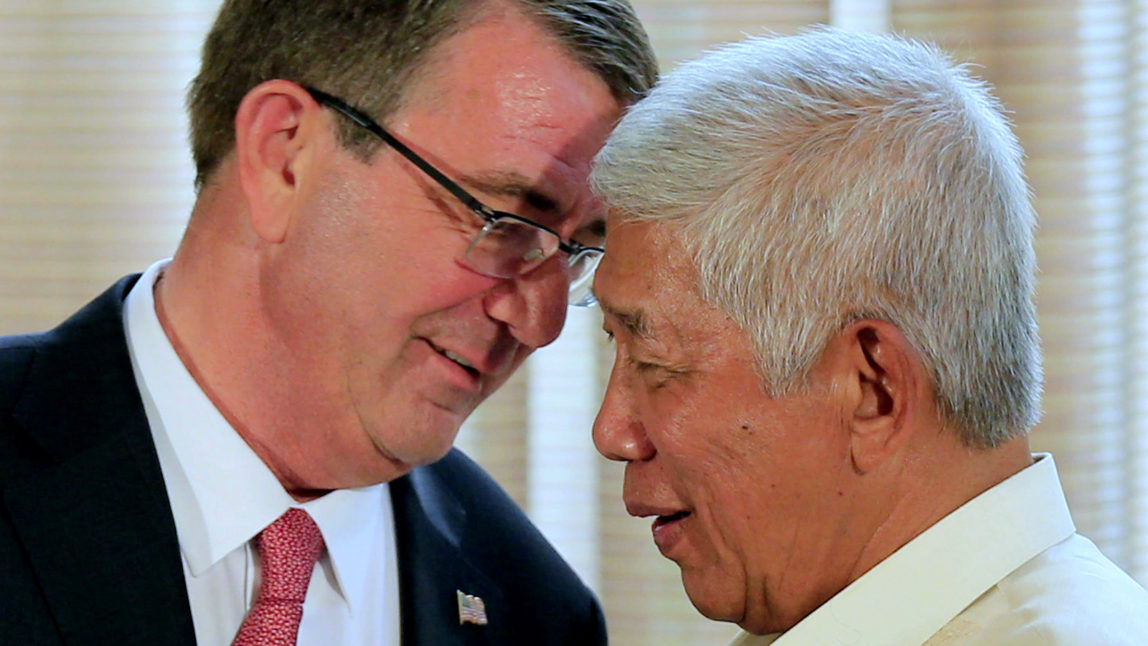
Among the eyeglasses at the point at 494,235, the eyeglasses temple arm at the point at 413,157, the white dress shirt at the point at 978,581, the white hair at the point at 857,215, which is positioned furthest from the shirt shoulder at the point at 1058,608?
the eyeglasses temple arm at the point at 413,157

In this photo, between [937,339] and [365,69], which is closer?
[937,339]

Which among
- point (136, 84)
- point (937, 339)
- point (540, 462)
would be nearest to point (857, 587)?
point (937, 339)

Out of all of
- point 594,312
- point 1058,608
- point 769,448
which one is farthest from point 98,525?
point 594,312

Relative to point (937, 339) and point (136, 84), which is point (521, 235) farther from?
point (136, 84)

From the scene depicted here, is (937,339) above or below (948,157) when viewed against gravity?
below

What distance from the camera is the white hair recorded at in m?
1.13

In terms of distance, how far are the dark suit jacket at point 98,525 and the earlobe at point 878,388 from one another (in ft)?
2.41

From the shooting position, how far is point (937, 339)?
1145 mm

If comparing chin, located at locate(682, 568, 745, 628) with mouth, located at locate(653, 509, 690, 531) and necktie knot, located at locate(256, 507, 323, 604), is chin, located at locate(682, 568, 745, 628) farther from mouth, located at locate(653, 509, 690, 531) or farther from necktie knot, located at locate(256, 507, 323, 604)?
necktie knot, located at locate(256, 507, 323, 604)

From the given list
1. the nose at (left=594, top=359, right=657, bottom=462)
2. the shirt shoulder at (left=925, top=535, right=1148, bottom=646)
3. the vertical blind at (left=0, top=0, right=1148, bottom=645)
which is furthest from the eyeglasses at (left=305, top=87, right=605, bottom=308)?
the vertical blind at (left=0, top=0, right=1148, bottom=645)

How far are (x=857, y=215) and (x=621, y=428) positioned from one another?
347mm

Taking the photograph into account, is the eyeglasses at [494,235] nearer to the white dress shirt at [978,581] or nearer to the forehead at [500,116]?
the forehead at [500,116]

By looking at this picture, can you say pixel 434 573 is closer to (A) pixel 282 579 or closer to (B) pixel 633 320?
(A) pixel 282 579

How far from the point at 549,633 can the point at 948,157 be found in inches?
37.8
